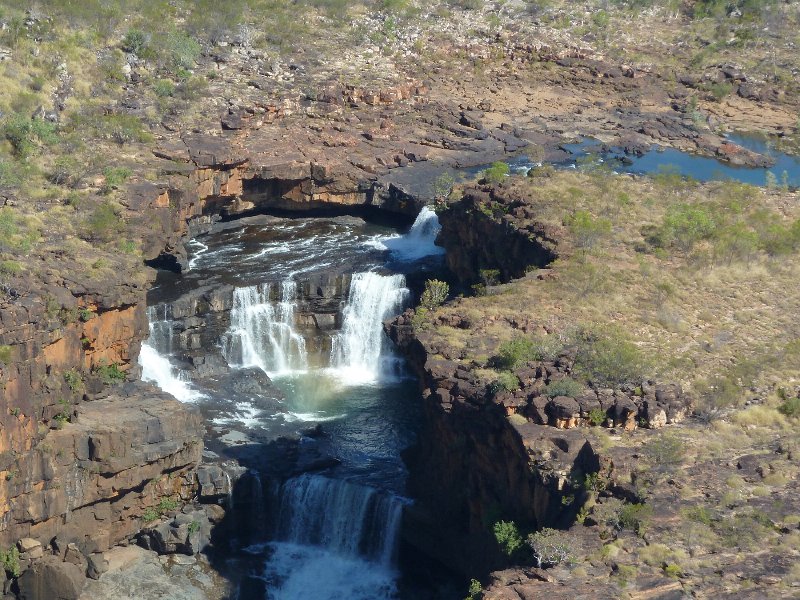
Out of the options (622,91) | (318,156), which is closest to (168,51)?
(318,156)

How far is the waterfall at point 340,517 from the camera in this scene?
41.4m

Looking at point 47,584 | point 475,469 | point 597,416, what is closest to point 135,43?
point 47,584

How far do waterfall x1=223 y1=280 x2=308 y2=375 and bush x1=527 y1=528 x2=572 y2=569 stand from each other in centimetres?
2070

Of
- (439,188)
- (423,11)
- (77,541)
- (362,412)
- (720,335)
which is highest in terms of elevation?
(423,11)

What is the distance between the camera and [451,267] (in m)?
52.7

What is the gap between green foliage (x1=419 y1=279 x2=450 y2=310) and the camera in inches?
1834

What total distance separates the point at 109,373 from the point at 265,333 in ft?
29.4

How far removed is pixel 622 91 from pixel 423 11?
12.3 meters

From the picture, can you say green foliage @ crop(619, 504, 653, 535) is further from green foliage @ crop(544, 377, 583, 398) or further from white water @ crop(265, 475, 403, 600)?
white water @ crop(265, 475, 403, 600)

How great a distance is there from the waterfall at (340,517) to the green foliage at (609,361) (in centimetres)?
736

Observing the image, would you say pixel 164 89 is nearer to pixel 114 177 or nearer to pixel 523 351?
pixel 114 177

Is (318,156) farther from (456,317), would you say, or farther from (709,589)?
(709,589)

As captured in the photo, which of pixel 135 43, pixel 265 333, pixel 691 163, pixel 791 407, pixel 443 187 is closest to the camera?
pixel 791 407

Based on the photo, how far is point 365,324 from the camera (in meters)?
52.2
